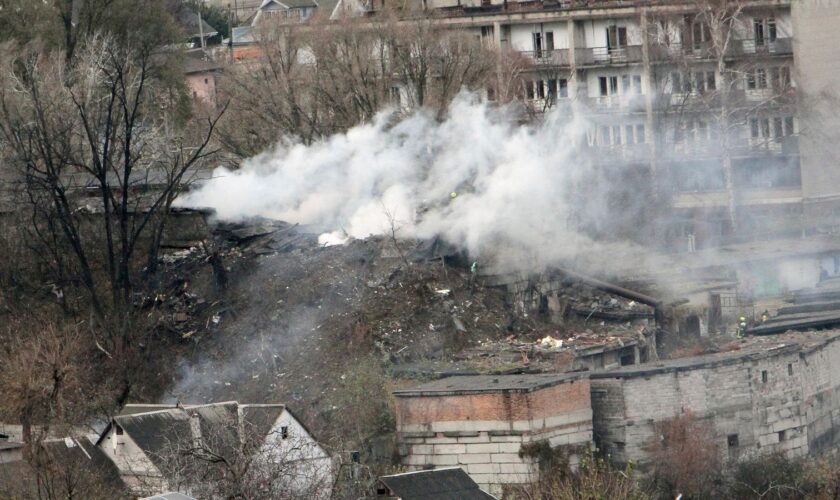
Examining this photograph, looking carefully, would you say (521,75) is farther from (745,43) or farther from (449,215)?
(449,215)

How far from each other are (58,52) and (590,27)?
16281 millimetres

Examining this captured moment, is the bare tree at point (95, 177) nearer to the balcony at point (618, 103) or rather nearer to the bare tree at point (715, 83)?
the balcony at point (618, 103)

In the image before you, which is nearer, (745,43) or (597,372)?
(597,372)

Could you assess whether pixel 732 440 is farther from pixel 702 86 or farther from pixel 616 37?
pixel 616 37

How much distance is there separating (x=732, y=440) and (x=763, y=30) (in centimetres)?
2474

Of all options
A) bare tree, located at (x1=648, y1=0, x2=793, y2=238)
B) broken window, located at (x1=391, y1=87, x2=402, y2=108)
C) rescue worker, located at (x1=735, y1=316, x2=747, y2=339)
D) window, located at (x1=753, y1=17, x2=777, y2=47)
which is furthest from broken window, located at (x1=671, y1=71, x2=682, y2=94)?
rescue worker, located at (x1=735, y1=316, x2=747, y2=339)

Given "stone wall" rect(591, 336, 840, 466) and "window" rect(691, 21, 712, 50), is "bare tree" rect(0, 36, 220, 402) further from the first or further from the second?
"window" rect(691, 21, 712, 50)

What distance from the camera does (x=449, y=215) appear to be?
5066 centimetres

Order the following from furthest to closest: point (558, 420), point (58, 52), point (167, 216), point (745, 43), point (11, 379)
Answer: point (745, 43) < point (58, 52) < point (167, 216) < point (11, 379) < point (558, 420)

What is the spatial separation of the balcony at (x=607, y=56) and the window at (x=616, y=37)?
121mm

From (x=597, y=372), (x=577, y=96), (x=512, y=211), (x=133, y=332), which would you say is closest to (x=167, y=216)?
(x=133, y=332)

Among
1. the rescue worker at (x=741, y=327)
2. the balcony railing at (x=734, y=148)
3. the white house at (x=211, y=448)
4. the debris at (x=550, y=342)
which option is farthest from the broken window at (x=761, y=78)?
the white house at (x=211, y=448)

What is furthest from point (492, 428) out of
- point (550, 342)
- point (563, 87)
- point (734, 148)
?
point (563, 87)

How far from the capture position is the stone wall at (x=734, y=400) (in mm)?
43062
